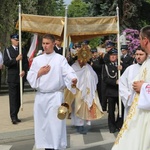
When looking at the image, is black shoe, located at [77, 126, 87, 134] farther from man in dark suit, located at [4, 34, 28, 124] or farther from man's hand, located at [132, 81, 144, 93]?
man's hand, located at [132, 81, 144, 93]

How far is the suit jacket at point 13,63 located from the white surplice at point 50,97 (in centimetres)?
345

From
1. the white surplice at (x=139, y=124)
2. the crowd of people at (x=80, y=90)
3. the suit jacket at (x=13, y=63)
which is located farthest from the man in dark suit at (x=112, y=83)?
the white surplice at (x=139, y=124)

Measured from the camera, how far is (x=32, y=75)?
650cm

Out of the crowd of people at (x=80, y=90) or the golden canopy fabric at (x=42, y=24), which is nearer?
the crowd of people at (x=80, y=90)

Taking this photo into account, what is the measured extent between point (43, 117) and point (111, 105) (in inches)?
124

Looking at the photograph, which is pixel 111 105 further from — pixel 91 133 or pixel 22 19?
pixel 22 19

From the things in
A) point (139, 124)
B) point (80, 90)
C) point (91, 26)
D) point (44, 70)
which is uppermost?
point (91, 26)

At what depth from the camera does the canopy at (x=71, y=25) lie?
903cm

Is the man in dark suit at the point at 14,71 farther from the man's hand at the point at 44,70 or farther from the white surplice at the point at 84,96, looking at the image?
the man's hand at the point at 44,70

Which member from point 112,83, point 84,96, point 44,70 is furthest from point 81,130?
point 44,70

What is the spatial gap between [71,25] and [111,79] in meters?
1.43

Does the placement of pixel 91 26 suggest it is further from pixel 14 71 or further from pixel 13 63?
pixel 14 71

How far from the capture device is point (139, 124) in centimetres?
411

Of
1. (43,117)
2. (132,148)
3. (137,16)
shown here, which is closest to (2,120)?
(43,117)
